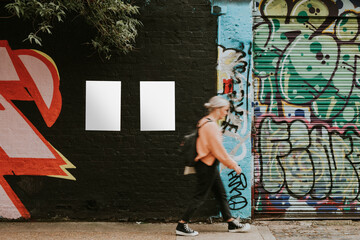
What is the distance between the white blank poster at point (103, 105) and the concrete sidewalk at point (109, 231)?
1.49 meters

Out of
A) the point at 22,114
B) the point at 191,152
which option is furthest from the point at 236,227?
the point at 22,114

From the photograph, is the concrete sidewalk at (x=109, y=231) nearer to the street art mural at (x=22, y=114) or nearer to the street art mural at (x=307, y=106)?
the street art mural at (x=22, y=114)

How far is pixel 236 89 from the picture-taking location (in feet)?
18.0

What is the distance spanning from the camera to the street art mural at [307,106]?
5578 mm

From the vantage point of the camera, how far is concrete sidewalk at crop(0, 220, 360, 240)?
477 centimetres

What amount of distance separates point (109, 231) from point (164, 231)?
0.79 metres

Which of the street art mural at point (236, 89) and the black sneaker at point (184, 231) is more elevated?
the street art mural at point (236, 89)

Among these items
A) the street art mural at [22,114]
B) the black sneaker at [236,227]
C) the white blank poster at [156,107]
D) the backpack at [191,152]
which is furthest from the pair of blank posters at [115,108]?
the black sneaker at [236,227]

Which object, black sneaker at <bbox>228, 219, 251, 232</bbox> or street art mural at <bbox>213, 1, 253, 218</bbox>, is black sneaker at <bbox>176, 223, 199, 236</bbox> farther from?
street art mural at <bbox>213, 1, 253, 218</bbox>

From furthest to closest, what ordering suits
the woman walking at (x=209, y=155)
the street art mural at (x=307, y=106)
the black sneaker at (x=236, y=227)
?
the street art mural at (x=307, y=106)
the black sneaker at (x=236, y=227)
the woman walking at (x=209, y=155)

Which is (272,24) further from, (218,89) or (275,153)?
(275,153)

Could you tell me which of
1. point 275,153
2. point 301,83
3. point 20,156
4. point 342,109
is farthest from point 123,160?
point 342,109

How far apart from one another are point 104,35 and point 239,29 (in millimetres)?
2080

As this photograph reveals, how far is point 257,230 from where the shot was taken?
5.10 metres
